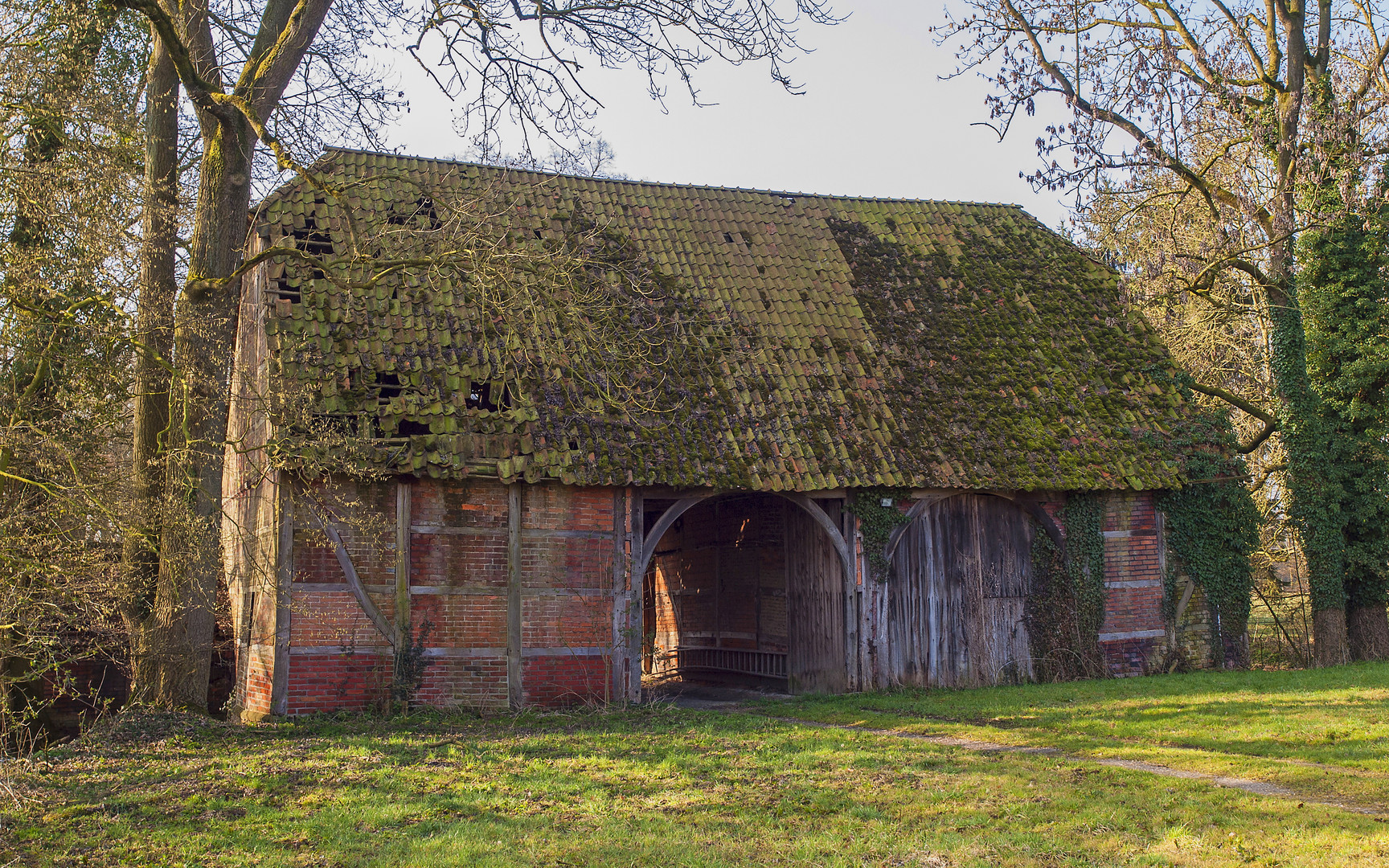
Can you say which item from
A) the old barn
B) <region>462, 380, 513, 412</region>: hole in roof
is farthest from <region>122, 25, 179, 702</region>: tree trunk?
<region>462, 380, 513, 412</region>: hole in roof

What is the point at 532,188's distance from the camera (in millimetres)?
16281

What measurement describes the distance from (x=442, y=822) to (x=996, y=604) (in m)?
9.73

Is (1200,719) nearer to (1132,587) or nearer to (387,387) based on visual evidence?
(1132,587)

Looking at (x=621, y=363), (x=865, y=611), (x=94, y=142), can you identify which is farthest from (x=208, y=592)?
(x=865, y=611)

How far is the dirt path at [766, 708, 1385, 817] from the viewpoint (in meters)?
7.20

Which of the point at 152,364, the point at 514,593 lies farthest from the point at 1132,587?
the point at 152,364

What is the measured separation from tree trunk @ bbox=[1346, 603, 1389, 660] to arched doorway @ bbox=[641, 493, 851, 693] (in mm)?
8174

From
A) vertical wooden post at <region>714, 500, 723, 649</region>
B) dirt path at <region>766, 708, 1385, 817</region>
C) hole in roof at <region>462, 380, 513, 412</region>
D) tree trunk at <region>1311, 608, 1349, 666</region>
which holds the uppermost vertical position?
hole in roof at <region>462, 380, 513, 412</region>

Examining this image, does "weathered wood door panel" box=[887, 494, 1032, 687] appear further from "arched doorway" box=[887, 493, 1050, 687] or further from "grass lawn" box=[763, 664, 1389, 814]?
"grass lawn" box=[763, 664, 1389, 814]

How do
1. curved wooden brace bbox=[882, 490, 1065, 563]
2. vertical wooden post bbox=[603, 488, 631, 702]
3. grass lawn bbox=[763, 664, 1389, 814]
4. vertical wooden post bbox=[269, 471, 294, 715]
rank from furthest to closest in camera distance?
curved wooden brace bbox=[882, 490, 1065, 563] → vertical wooden post bbox=[603, 488, 631, 702] → vertical wooden post bbox=[269, 471, 294, 715] → grass lawn bbox=[763, 664, 1389, 814]

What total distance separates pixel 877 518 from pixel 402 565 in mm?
6024

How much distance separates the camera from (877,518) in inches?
553

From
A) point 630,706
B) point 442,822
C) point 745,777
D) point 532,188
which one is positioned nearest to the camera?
point 442,822

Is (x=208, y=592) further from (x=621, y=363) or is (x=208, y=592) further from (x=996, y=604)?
(x=996, y=604)
